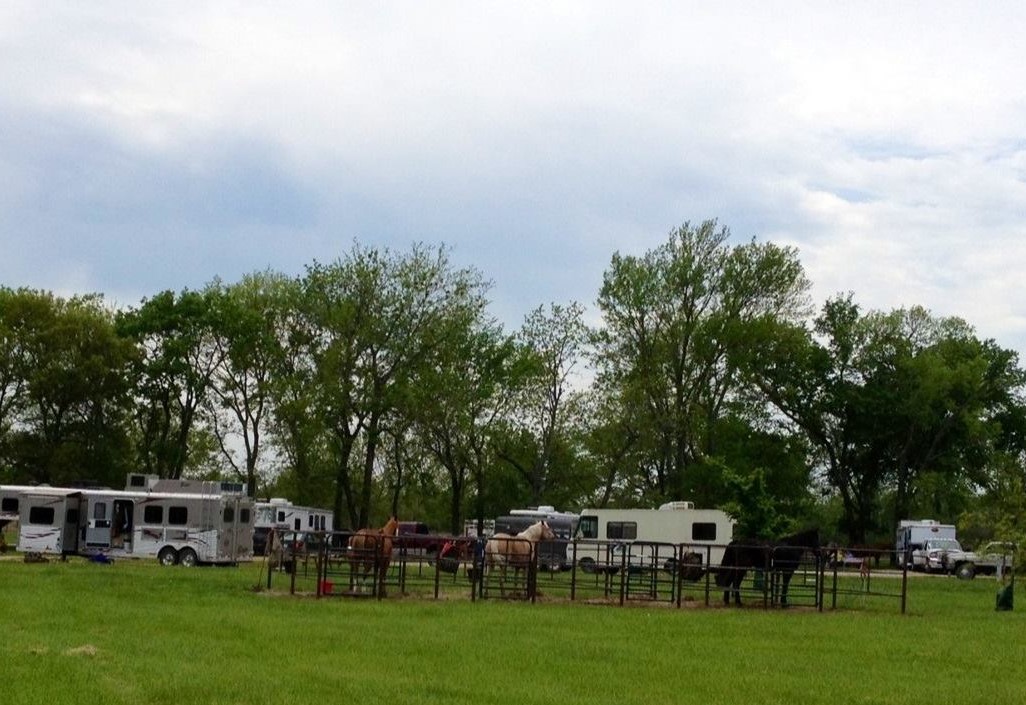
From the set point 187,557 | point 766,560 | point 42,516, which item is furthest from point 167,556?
point 766,560

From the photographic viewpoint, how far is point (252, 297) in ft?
215

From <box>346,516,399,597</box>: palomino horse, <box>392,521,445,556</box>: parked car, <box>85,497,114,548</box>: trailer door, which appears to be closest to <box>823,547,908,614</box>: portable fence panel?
<box>392,521,445,556</box>: parked car

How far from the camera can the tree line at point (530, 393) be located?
60.3 m

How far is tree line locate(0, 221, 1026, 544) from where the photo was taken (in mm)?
60344

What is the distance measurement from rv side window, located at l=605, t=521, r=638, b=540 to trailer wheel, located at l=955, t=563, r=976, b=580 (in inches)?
522

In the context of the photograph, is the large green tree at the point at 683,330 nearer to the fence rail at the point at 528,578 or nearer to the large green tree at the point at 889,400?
the large green tree at the point at 889,400

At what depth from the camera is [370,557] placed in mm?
25609

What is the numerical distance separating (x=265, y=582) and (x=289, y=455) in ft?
122

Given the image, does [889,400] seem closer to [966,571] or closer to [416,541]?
[966,571]

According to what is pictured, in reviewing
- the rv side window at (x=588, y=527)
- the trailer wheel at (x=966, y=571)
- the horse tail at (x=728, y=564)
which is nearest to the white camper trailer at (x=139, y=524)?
the rv side window at (x=588, y=527)

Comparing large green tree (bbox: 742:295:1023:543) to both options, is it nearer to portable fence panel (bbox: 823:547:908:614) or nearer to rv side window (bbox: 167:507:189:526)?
portable fence panel (bbox: 823:547:908:614)

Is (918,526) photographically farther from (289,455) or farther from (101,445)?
(101,445)

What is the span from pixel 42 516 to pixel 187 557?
15.4ft

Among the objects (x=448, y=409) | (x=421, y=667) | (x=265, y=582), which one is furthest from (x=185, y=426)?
(x=421, y=667)
